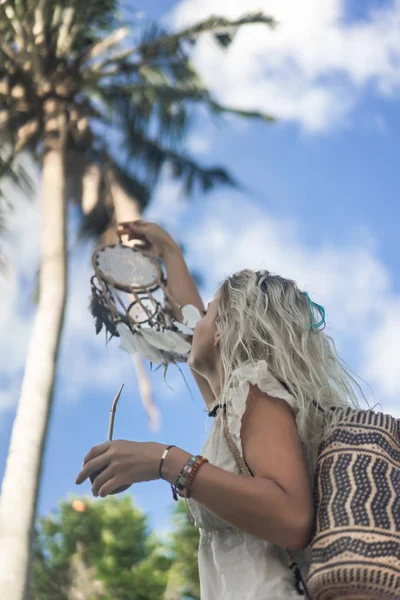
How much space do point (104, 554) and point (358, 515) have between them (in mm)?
15735

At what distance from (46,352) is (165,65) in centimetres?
616

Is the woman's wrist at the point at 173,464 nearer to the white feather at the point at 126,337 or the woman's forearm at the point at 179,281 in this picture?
the white feather at the point at 126,337

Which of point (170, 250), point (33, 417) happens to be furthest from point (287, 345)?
point (33, 417)

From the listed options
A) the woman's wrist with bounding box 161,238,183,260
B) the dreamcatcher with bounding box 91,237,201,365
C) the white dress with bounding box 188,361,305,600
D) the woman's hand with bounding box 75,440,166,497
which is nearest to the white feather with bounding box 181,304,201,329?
the dreamcatcher with bounding box 91,237,201,365

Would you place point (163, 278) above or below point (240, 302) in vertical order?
above

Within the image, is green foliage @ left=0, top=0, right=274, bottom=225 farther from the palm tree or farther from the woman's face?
the woman's face

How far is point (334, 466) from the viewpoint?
5.74 ft

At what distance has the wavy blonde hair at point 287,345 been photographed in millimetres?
2004

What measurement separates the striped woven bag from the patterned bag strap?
107mm

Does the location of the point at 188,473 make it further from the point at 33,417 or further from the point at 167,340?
the point at 33,417

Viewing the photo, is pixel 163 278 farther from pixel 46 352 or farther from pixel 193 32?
pixel 193 32

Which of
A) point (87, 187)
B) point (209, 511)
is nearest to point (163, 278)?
point (209, 511)

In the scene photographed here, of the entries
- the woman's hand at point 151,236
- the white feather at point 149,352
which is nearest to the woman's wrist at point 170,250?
the woman's hand at point 151,236

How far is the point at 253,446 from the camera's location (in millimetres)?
1854
